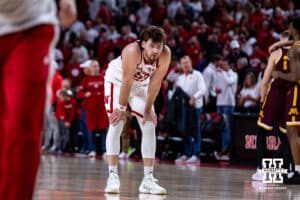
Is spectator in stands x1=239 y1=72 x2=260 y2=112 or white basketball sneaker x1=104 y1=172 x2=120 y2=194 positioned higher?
spectator in stands x1=239 y1=72 x2=260 y2=112

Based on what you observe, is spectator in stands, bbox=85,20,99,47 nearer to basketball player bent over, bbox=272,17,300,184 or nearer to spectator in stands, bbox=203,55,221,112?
spectator in stands, bbox=203,55,221,112

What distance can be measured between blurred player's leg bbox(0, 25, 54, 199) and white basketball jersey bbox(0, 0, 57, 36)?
31mm

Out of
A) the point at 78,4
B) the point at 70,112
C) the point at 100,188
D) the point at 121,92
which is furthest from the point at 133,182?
the point at 78,4

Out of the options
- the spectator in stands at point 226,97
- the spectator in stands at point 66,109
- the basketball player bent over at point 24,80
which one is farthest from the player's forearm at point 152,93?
the spectator in stands at point 66,109

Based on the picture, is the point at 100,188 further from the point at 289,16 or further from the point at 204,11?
the point at 204,11

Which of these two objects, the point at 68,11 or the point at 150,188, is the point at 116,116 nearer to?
the point at 150,188

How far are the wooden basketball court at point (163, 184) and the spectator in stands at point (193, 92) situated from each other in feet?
7.32

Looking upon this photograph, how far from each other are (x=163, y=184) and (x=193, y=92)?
6612 millimetres

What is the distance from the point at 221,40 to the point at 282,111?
781 cm

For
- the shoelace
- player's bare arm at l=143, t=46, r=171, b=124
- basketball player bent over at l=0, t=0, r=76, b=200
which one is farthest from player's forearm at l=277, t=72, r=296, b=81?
basketball player bent over at l=0, t=0, r=76, b=200

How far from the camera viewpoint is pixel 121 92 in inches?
355

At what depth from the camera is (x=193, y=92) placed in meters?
17.1

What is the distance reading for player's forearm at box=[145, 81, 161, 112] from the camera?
29.7 feet

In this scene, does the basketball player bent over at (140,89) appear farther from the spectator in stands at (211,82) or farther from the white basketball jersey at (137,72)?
the spectator in stands at (211,82)
